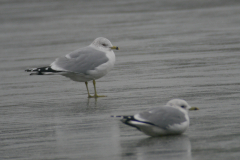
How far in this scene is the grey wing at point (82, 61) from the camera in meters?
8.43

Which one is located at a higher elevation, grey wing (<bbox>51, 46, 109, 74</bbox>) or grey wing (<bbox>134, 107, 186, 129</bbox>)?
grey wing (<bbox>51, 46, 109, 74</bbox>)

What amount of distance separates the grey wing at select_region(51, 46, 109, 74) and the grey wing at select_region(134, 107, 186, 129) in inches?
121

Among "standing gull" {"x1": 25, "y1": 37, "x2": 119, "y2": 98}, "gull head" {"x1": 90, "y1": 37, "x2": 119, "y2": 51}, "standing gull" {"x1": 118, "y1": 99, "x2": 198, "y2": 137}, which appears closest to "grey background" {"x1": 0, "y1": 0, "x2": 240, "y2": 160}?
"standing gull" {"x1": 118, "y1": 99, "x2": 198, "y2": 137}

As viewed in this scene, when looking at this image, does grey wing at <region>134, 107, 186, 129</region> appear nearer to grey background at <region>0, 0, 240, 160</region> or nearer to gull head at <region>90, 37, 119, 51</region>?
grey background at <region>0, 0, 240, 160</region>

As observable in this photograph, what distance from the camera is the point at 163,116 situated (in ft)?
18.1

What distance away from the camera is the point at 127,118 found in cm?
538

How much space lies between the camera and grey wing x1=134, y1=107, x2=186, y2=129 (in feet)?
18.0

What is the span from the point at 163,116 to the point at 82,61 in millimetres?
3293

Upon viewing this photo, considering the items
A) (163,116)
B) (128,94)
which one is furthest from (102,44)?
(163,116)

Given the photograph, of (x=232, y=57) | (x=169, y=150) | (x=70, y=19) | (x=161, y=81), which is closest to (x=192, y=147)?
(x=169, y=150)

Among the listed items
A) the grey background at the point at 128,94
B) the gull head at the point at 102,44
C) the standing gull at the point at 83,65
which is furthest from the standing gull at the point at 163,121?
the gull head at the point at 102,44

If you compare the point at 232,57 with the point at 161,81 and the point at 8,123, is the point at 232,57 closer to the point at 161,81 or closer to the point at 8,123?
the point at 161,81

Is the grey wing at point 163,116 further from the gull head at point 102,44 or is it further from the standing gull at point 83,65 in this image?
Result: the gull head at point 102,44

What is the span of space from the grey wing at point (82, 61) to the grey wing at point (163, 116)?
3.08 meters
